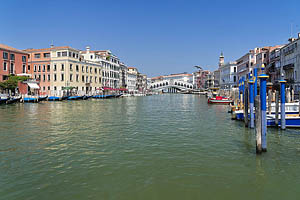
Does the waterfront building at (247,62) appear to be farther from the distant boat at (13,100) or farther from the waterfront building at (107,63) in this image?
the distant boat at (13,100)

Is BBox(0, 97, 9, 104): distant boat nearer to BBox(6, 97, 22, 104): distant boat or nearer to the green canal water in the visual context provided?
BBox(6, 97, 22, 104): distant boat

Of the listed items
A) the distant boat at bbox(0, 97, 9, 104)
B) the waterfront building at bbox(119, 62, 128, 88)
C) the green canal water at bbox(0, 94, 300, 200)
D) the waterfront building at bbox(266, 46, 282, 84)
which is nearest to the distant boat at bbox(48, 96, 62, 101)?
the distant boat at bbox(0, 97, 9, 104)

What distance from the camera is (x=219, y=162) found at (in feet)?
21.8

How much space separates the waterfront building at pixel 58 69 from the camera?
44219mm

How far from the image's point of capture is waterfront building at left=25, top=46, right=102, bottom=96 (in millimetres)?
44219

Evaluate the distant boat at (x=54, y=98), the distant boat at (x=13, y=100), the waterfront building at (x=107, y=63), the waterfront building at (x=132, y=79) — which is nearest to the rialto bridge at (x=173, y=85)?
the waterfront building at (x=132, y=79)

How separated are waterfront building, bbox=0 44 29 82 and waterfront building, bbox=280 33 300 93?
42.5 meters

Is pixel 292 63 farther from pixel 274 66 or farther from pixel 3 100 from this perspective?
pixel 3 100

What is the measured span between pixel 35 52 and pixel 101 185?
158ft

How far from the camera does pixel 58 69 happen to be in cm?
4441

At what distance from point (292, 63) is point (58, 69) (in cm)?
3900

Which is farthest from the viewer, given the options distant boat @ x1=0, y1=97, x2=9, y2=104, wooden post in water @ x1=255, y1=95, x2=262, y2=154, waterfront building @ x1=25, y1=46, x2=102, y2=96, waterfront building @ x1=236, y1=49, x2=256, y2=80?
Answer: waterfront building @ x1=236, y1=49, x2=256, y2=80

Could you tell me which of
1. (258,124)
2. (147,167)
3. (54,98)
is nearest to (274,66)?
(258,124)

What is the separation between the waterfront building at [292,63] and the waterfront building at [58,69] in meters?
35.5
